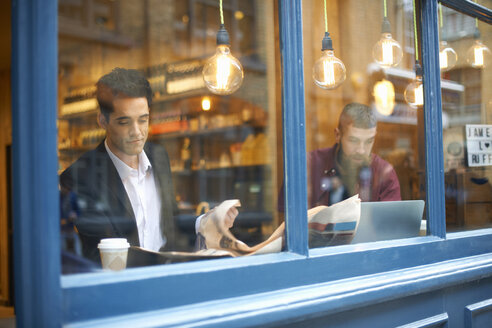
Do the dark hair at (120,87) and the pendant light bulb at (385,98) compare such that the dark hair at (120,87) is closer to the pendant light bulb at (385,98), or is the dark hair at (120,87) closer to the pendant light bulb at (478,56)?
the pendant light bulb at (478,56)

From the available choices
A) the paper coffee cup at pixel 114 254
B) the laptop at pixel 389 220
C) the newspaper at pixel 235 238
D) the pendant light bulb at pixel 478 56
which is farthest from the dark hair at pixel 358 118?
the paper coffee cup at pixel 114 254

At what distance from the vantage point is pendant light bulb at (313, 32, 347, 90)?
3213mm

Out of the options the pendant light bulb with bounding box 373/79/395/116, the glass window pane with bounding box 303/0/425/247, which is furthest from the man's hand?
the pendant light bulb with bounding box 373/79/395/116

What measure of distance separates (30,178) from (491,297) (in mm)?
2355

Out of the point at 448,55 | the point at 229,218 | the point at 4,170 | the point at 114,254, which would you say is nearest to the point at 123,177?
the point at 229,218

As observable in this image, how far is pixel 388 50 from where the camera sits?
11.0 feet

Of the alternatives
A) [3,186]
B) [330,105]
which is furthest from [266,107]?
[3,186]

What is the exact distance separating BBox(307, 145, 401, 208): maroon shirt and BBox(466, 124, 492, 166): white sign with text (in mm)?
488

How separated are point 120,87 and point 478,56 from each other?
2397 millimetres

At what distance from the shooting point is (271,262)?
1.64m

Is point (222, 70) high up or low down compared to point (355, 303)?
up

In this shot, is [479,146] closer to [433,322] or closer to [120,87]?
[433,322]

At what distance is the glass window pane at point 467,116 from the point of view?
278cm

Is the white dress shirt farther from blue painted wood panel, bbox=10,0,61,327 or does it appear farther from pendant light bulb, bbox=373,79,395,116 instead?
pendant light bulb, bbox=373,79,395,116
